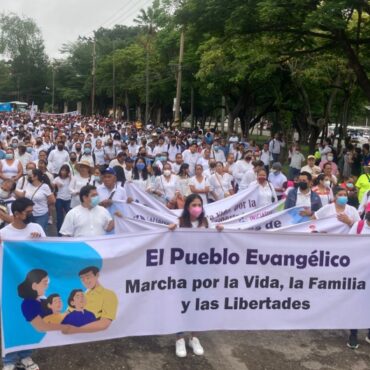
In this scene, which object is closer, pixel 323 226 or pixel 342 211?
pixel 323 226

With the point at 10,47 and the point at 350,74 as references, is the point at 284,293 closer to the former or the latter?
the point at 350,74

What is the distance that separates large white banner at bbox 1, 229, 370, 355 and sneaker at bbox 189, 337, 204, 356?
0.20 m

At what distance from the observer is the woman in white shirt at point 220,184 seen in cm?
1000

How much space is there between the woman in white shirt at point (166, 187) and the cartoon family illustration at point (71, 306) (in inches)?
181

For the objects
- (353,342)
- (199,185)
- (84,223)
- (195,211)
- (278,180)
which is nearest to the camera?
(195,211)

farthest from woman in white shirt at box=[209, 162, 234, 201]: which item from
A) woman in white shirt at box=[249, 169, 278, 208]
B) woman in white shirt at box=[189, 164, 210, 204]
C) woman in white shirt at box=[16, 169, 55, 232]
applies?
woman in white shirt at box=[16, 169, 55, 232]

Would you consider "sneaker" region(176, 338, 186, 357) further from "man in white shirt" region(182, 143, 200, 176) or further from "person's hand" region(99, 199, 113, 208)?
"man in white shirt" region(182, 143, 200, 176)

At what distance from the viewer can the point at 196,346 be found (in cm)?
519

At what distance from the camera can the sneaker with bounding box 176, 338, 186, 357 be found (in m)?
5.10

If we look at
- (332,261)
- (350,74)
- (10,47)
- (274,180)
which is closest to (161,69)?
(350,74)

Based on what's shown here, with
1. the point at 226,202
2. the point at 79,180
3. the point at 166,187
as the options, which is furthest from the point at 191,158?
the point at 79,180

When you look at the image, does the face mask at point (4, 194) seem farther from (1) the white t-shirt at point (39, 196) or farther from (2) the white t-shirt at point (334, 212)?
(2) the white t-shirt at point (334, 212)

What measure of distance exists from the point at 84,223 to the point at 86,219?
0.05m

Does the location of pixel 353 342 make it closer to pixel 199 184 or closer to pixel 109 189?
pixel 109 189
